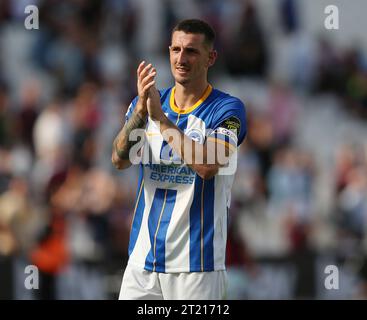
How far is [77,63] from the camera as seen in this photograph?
51.2 ft

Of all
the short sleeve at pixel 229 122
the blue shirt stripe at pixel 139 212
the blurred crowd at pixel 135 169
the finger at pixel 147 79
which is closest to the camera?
the finger at pixel 147 79

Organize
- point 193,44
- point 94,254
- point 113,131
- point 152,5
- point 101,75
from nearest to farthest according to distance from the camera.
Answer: point 193,44 < point 94,254 < point 113,131 < point 101,75 < point 152,5

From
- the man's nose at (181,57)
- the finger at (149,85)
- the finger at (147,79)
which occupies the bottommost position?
the finger at (149,85)

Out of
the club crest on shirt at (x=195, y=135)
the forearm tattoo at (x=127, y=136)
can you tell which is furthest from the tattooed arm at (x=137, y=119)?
the club crest on shirt at (x=195, y=135)

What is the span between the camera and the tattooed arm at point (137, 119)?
6281 mm

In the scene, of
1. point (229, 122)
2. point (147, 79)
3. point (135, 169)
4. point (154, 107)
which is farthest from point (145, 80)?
point (135, 169)

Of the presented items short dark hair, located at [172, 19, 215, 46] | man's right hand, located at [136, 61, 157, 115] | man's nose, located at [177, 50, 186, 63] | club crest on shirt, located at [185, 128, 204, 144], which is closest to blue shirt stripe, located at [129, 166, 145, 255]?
club crest on shirt, located at [185, 128, 204, 144]

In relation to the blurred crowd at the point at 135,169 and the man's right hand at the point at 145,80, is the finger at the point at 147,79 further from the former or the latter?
the blurred crowd at the point at 135,169

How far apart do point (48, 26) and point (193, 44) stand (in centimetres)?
969

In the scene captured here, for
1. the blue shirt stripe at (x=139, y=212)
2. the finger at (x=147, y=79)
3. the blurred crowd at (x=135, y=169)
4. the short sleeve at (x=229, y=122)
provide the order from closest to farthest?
the finger at (x=147, y=79) < the short sleeve at (x=229, y=122) < the blue shirt stripe at (x=139, y=212) < the blurred crowd at (x=135, y=169)

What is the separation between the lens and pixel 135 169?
14.1 meters

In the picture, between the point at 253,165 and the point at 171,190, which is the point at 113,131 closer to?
the point at 253,165

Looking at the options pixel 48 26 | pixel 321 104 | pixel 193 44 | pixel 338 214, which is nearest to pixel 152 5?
pixel 48 26

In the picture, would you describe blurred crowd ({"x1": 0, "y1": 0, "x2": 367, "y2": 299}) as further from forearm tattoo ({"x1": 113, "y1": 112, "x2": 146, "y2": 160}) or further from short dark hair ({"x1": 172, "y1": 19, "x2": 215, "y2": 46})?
short dark hair ({"x1": 172, "y1": 19, "x2": 215, "y2": 46})
